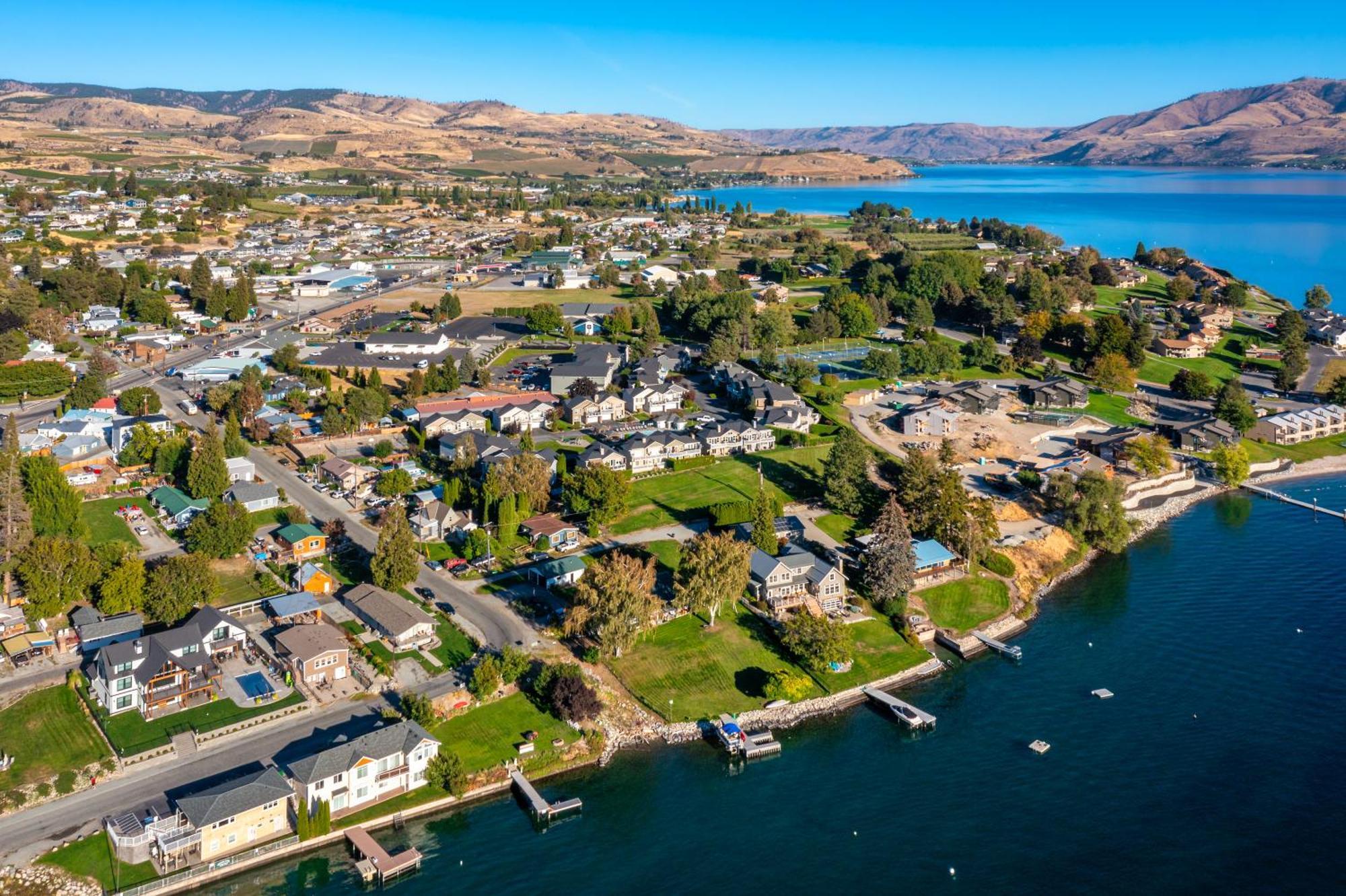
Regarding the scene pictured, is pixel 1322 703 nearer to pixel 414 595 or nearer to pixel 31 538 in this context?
pixel 414 595

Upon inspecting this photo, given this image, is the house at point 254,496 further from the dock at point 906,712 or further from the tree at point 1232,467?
the tree at point 1232,467

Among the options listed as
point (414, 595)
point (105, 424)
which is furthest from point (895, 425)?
point (105, 424)

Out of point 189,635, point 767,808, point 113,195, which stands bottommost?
point 767,808

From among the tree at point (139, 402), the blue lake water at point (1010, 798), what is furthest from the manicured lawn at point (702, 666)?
the tree at point (139, 402)

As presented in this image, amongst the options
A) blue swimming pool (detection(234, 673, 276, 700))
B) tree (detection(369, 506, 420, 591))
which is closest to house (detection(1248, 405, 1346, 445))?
tree (detection(369, 506, 420, 591))

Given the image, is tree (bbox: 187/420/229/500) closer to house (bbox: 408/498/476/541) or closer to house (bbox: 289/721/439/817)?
house (bbox: 408/498/476/541)

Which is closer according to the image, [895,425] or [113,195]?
[895,425]
